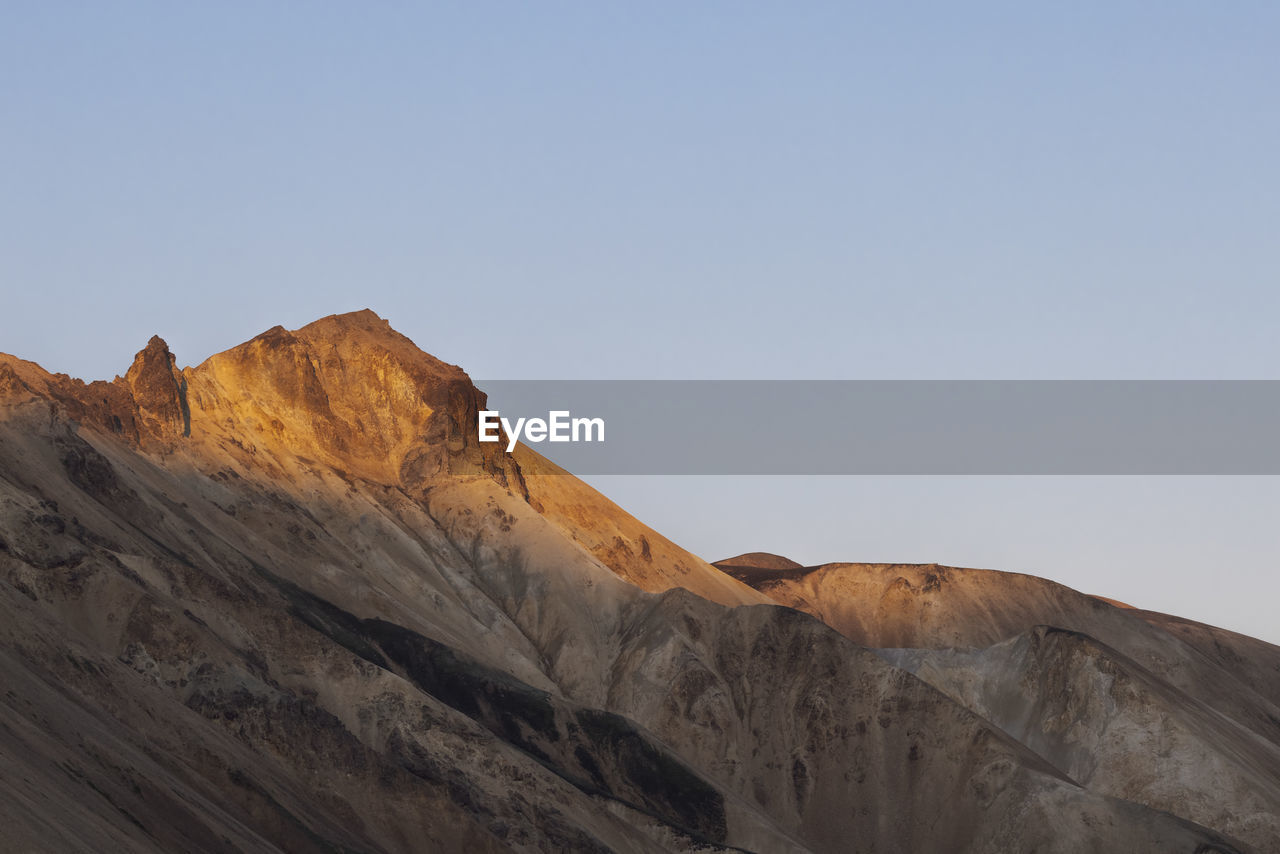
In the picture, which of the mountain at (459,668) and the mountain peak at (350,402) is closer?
the mountain at (459,668)

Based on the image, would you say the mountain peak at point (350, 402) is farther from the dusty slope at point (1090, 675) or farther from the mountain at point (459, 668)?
the dusty slope at point (1090, 675)

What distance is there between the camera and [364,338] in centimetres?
13962

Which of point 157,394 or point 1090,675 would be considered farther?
point 157,394

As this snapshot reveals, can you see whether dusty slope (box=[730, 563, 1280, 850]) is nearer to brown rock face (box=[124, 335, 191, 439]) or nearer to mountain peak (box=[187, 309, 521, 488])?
mountain peak (box=[187, 309, 521, 488])

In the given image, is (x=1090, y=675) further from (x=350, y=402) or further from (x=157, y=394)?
(x=157, y=394)

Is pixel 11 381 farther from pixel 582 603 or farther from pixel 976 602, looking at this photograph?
pixel 976 602

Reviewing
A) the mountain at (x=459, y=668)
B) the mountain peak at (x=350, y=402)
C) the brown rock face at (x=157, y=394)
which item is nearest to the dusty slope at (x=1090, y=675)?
the mountain at (x=459, y=668)

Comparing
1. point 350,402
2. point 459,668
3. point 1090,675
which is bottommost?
point 459,668

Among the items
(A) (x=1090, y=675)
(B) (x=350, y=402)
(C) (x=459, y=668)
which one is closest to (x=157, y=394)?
(B) (x=350, y=402)

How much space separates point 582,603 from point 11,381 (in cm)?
3993

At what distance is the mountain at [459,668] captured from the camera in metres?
62.9

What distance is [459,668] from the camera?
97.8 m

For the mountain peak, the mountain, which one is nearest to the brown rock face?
the mountain

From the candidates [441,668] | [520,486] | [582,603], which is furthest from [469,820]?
[520,486]
